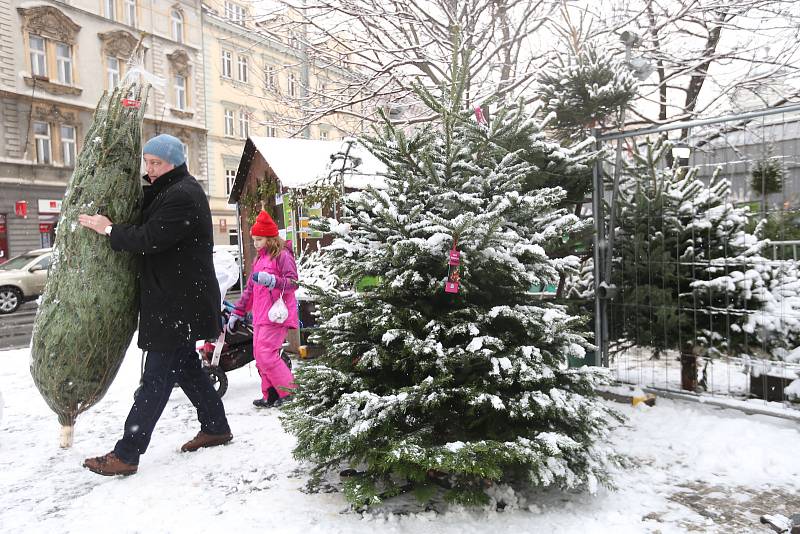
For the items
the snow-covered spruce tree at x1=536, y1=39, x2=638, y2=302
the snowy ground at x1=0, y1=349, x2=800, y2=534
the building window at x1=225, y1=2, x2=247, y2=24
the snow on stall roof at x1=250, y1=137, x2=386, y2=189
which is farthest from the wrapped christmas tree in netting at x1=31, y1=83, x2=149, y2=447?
the building window at x1=225, y1=2, x2=247, y2=24

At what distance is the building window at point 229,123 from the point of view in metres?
33.4

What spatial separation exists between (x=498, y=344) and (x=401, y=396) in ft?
1.84

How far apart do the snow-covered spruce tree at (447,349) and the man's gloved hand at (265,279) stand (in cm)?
152

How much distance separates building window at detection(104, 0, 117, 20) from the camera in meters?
27.9

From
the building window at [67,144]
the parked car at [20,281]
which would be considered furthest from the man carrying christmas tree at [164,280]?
the building window at [67,144]

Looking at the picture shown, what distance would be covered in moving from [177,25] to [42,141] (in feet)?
32.8

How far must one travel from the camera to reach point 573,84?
524 centimetres

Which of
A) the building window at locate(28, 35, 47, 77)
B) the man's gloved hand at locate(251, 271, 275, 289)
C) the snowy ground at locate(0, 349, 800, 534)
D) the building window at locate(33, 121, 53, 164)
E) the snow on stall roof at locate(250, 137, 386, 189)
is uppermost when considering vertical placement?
the building window at locate(28, 35, 47, 77)

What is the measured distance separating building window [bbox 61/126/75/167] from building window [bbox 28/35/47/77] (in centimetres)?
236

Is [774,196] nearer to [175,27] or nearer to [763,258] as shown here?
[763,258]

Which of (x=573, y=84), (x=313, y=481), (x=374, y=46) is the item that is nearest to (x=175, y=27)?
(x=374, y=46)

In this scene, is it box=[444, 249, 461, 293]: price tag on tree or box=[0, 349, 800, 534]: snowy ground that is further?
box=[444, 249, 461, 293]: price tag on tree

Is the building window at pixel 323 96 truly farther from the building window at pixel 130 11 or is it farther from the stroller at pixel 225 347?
the building window at pixel 130 11

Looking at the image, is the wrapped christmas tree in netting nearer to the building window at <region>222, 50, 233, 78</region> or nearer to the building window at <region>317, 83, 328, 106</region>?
the building window at <region>317, 83, 328, 106</region>
